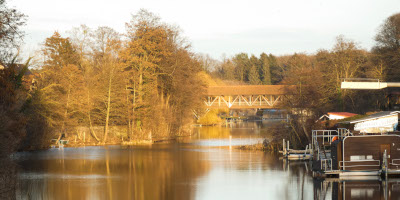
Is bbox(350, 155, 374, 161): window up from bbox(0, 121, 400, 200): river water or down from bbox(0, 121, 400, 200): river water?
up

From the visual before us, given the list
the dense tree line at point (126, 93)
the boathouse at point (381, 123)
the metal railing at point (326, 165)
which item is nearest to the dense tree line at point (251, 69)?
the dense tree line at point (126, 93)

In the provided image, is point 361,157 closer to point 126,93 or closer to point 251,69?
point 126,93

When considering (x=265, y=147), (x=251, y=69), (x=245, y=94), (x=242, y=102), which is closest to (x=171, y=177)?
(x=265, y=147)

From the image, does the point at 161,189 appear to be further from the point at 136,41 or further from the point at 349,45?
the point at 349,45

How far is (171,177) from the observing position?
22594 millimetres

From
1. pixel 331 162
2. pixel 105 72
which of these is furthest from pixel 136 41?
pixel 331 162

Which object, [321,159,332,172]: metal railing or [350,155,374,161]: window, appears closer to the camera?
[350,155,374,161]: window

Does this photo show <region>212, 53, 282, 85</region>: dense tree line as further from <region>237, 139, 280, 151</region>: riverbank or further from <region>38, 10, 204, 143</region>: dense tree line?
<region>237, 139, 280, 151</region>: riverbank

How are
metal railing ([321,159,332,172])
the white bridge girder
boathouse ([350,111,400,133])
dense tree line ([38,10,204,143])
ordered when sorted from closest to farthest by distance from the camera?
metal railing ([321,159,332,172]), boathouse ([350,111,400,133]), dense tree line ([38,10,204,143]), the white bridge girder

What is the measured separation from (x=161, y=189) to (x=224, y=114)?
67195 mm

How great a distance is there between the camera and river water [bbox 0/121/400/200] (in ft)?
59.6

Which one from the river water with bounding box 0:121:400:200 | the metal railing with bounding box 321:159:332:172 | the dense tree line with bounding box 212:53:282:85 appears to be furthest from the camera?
the dense tree line with bounding box 212:53:282:85

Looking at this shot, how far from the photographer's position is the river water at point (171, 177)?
59.6ft

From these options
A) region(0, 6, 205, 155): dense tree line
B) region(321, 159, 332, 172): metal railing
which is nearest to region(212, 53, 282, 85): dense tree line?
region(0, 6, 205, 155): dense tree line
